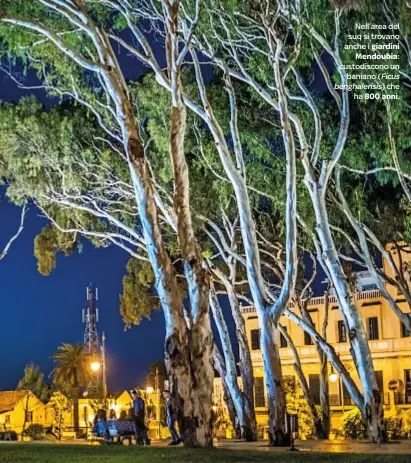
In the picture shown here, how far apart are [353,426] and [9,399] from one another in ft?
101

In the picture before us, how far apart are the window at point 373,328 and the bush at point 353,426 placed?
10510 mm

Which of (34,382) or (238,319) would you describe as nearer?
(238,319)

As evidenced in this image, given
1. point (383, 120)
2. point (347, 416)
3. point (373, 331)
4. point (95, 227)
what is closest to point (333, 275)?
point (383, 120)

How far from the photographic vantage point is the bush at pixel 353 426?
3450cm

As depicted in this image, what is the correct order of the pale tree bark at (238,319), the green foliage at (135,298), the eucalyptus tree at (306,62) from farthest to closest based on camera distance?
the green foliage at (135,298), the pale tree bark at (238,319), the eucalyptus tree at (306,62)

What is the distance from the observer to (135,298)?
122 ft

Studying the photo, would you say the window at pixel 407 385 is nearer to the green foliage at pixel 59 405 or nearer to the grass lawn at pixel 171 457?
the green foliage at pixel 59 405

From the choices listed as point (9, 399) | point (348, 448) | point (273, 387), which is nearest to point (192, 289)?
point (273, 387)

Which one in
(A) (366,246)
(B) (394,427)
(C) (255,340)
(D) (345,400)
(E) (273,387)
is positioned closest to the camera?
(E) (273,387)

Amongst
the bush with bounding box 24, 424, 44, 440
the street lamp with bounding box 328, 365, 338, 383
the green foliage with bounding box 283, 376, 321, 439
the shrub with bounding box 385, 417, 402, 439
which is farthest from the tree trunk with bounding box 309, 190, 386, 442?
the street lamp with bounding box 328, 365, 338, 383

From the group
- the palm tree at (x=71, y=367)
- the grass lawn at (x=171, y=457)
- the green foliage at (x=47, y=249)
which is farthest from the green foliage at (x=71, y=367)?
the grass lawn at (x=171, y=457)

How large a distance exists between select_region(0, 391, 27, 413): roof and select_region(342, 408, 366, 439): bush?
93.4 feet

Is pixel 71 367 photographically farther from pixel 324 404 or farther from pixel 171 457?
pixel 171 457

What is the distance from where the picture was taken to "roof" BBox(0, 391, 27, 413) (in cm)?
5869
